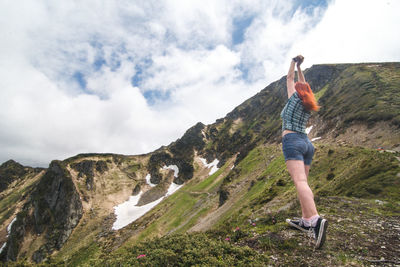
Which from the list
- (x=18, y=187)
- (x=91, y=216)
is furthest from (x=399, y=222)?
(x=18, y=187)

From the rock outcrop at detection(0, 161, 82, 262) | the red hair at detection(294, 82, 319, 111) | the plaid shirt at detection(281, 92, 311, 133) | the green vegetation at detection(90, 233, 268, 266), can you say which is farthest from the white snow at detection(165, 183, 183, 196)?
the red hair at detection(294, 82, 319, 111)

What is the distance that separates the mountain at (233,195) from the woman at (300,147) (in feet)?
3.91

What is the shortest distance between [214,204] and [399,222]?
5275 cm

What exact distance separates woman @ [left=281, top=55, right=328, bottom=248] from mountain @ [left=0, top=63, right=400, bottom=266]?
119 centimetres

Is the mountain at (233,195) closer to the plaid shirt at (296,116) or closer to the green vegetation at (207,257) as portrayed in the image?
the green vegetation at (207,257)

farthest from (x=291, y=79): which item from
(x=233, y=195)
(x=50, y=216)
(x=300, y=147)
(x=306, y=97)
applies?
(x=50, y=216)

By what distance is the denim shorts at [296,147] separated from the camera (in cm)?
482

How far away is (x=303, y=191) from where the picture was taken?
4.43 m

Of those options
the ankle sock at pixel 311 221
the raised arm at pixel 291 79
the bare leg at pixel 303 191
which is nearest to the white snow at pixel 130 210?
the ankle sock at pixel 311 221

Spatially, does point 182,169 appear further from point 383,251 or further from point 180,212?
point 383,251

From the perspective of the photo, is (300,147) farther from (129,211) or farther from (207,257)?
(129,211)

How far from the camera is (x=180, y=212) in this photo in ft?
229

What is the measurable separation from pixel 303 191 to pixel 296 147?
43.9 inches

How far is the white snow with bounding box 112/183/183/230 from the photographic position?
8981 cm
